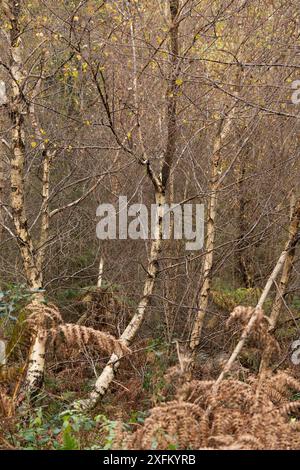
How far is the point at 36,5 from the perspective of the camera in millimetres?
8844

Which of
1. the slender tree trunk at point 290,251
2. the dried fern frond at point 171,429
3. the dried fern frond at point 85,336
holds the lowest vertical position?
the dried fern frond at point 171,429

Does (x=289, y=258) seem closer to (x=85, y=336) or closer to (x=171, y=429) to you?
(x=85, y=336)

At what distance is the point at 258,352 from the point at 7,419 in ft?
17.4

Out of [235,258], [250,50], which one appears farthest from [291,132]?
[235,258]

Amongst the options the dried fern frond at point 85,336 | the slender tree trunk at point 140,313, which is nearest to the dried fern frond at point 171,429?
→ the dried fern frond at point 85,336

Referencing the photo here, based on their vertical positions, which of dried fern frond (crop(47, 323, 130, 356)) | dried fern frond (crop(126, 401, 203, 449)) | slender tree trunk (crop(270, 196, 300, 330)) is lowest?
dried fern frond (crop(126, 401, 203, 449))

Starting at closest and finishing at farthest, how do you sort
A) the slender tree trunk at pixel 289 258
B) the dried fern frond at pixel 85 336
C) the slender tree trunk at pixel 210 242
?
the dried fern frond at pixel 85 336 < the slender tree trunk at pixel 289 258 < the slender tree trunk at pixel 210 242

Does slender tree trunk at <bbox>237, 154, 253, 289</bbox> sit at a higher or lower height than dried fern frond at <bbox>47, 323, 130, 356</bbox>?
higher

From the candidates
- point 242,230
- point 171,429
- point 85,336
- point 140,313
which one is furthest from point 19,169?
point 242,230

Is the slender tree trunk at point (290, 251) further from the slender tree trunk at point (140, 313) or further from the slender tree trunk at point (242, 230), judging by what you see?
the slender tree trunk at point (140, 313)

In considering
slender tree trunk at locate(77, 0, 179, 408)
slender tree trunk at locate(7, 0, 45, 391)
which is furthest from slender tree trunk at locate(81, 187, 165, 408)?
slender tree trunk at locate(7, 0, 45, 391)

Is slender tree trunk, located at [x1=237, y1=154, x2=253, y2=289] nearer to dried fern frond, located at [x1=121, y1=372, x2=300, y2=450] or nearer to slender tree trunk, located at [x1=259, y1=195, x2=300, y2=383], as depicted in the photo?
slender tree trunk, located at [x1=259, y1=195, x2=300, y2=383]
